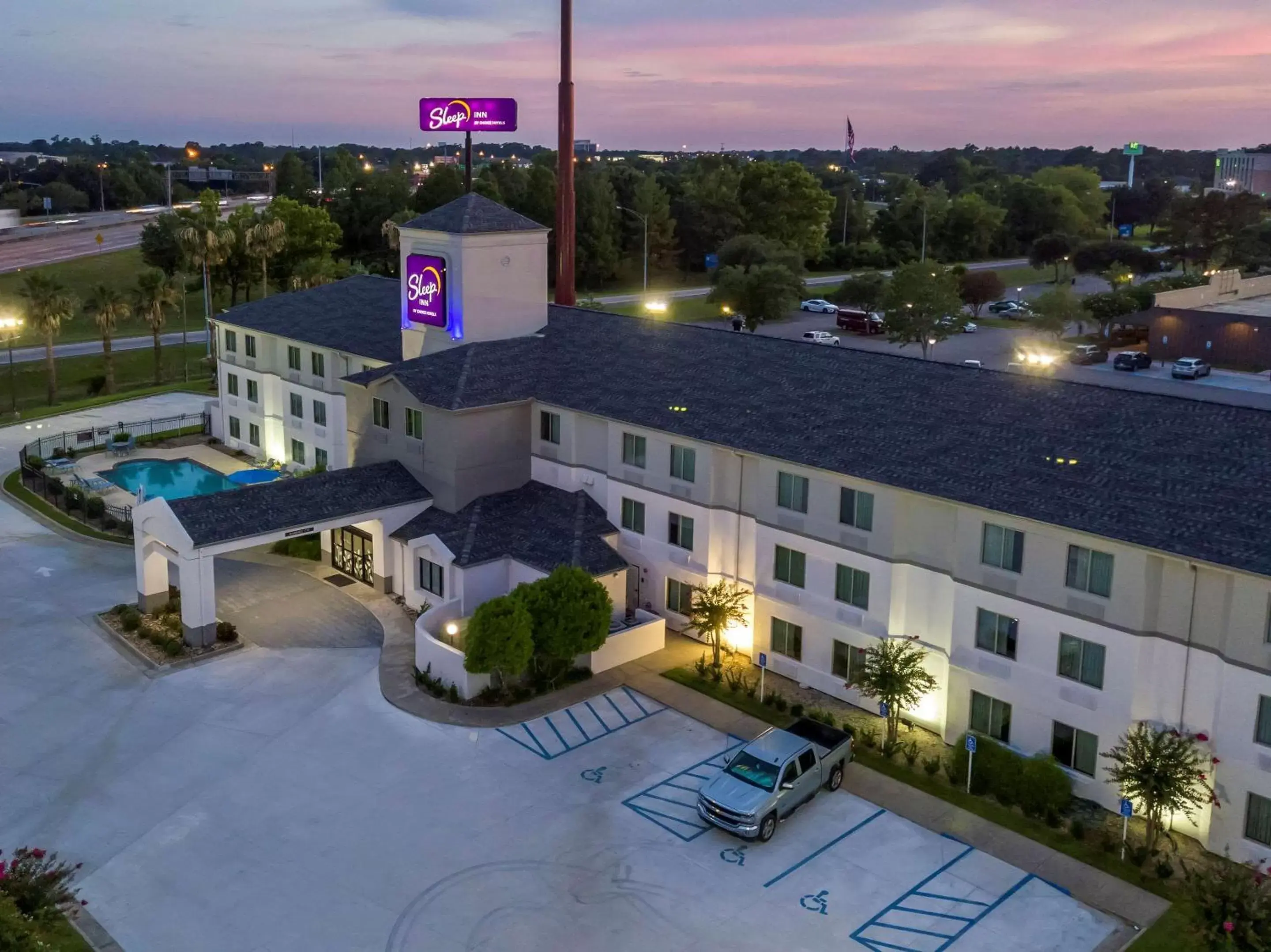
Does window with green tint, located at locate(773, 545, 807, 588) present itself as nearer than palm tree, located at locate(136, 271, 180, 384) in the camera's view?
Yes

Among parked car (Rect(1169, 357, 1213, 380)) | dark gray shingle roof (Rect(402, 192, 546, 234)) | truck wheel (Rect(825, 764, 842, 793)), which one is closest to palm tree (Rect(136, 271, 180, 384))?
dark gray shingle roof (Rect(402, 192, 546, 234))

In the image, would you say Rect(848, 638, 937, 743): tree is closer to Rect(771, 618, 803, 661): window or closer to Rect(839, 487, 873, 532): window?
Rect(839, 487, 873, 532): window

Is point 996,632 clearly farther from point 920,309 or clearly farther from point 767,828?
point 920,309

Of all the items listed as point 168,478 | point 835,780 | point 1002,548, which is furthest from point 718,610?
point 168,478

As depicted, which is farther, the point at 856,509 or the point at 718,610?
the point at 718,610

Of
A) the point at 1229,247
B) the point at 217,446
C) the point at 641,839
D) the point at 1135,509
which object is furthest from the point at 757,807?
the point at 1229,247
